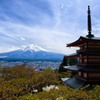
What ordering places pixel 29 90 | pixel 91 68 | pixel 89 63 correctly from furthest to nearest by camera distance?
1. pixel 29 90
2. pixel 89 63
3. pixel 91 68

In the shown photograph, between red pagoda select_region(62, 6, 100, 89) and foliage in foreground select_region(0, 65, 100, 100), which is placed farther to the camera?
red pagoda select_region(62, 6, 100, 89)

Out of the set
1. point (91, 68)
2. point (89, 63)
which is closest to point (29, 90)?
point (91, 68)

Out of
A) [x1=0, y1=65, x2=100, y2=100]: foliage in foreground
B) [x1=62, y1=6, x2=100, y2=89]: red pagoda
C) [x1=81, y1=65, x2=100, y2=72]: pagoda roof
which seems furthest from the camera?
[x1=62, y1=6, x2=100, y2=89]: red pagoda

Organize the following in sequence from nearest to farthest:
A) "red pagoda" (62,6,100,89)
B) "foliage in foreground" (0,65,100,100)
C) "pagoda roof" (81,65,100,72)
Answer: "foliage in foreground" (0,65,100,100), "pagoda roof" (81,65,100,72), "red pagoda" (62,6,100,89)

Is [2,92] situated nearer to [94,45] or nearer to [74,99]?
[74,99]

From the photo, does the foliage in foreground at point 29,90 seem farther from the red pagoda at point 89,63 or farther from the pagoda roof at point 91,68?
the pagoda roof at point 91,68

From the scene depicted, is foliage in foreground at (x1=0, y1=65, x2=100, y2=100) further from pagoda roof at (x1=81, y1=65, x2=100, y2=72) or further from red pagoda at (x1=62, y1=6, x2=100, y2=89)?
pagoda roof at (x1=81, y1=65, x2=100, y2=72)

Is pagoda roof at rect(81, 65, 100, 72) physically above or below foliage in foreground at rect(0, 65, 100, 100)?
above

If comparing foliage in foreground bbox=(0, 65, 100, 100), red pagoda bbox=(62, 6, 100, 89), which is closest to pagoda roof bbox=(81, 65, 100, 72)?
red pagoda bbox=(62, 6, 100, 89)

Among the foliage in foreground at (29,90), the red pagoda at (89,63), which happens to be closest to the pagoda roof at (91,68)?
the red pagoda at (89,63)

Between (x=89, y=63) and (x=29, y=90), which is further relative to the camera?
(x=29, y=90)

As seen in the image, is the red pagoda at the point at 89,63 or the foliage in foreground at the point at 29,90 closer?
the foliage in foreground at the point at 29,90

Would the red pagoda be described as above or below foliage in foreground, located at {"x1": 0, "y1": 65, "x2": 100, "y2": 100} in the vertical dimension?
above

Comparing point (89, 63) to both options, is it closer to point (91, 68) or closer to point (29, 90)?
point (91, 68)
